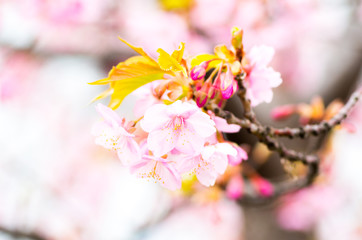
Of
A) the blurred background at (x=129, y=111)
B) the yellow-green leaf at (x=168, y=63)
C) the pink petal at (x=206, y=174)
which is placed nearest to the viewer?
the yellow-green leaf at (x=168, y=63)

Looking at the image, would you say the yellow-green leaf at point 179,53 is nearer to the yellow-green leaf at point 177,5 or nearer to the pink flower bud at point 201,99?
the pink flower bud at point 201,99

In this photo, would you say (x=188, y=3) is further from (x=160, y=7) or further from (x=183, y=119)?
(x=183, y=119)

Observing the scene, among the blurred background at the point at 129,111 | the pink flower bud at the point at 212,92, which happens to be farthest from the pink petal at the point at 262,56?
the blurred background at the point at 129,111

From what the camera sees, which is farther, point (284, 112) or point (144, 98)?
point (284, 112)

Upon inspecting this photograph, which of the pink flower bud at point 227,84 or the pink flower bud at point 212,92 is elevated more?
the pink flower bud at point 227,84

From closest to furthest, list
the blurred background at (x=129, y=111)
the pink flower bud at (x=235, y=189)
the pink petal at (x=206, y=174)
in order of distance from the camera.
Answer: the pink petal at (x=206, y=174) → the pink flower bud at (x=235, y=189) → the blurred background at (x=129, y=111)

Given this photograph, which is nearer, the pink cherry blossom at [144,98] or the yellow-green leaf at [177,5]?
the pink cherry blossom at [144,98]

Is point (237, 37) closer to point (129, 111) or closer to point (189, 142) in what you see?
point (189, 142)

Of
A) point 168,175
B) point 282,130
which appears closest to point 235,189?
point 282,130

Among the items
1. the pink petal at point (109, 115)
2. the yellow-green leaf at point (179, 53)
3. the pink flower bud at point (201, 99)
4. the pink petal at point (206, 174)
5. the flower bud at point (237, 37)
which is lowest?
the pink petal at point (206, 174)
